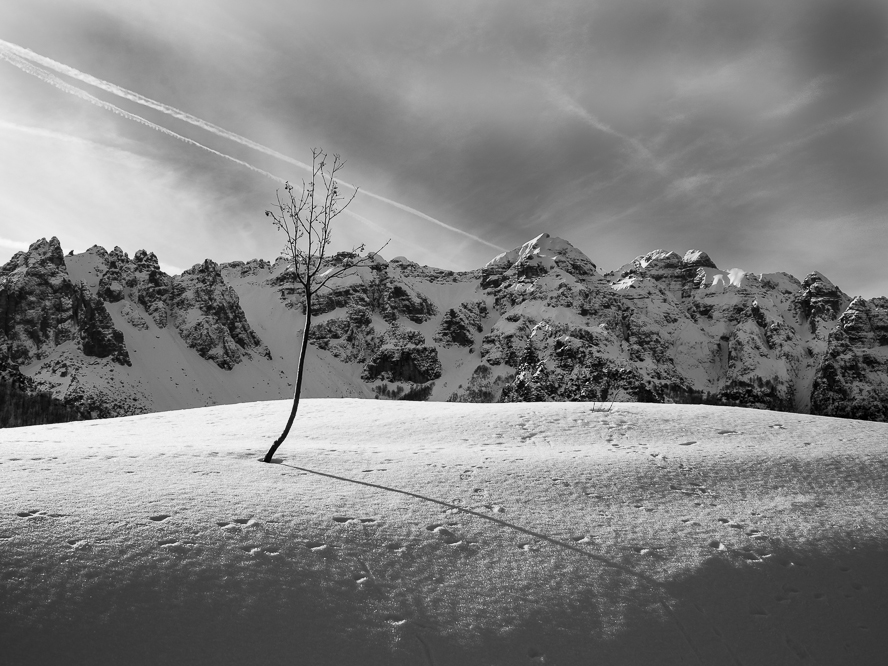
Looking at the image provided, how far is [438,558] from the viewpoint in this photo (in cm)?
792

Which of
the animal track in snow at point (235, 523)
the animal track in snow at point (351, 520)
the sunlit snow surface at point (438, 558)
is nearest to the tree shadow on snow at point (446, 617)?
the sunlit snow surface at point (438, 558)

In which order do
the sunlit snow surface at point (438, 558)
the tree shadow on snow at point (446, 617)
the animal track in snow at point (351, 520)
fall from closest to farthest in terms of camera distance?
the tree shadow on snow at point (446, 617) → the sunlit snow surface at point (438, 558) → the animal track in snow at point (351, 520)

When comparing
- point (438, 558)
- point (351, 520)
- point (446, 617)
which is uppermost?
point (351, 520)

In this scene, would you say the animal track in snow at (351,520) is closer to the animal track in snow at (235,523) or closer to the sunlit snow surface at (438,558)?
the sunlit snow surface at (438,558)

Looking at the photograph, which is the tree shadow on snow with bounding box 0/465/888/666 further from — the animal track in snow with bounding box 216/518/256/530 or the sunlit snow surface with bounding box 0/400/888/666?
the animal track in snow with bounding box 216/518/256/530

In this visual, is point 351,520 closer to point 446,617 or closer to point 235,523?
point 235,523

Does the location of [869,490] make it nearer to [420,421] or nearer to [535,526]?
[535,526]

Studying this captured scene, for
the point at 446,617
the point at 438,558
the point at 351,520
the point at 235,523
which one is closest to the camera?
the point at 446,617

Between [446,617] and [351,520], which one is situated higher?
[351,520]

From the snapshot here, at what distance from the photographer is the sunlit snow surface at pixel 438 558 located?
20.2ft

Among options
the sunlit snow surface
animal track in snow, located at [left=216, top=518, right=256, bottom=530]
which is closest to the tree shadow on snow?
the sunlit snow surface

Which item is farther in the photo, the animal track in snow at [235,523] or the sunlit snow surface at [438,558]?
the animal track in snow at [235,523]

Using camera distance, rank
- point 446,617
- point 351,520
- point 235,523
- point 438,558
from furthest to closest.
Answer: point 351,520
point 235,523
point 438,558
point 446,617

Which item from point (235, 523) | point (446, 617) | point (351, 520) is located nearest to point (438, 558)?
point (446, 617)
